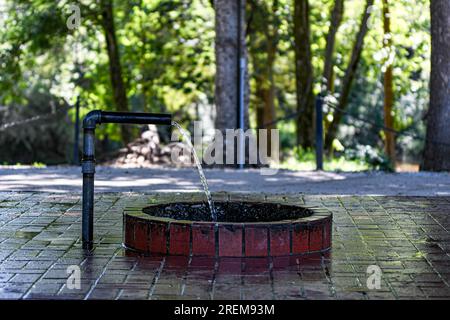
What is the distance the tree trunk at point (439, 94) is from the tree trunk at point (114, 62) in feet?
35.4

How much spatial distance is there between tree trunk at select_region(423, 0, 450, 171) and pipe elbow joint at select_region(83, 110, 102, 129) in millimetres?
9610

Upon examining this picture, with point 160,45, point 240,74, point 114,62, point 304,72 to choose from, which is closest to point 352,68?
point 304,72

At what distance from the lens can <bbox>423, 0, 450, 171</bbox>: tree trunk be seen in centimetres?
1545

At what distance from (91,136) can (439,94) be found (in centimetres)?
994

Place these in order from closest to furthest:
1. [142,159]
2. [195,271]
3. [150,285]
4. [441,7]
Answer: [150,285] < [195,271] < [441,7] < [142,159]

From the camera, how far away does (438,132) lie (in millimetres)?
15688

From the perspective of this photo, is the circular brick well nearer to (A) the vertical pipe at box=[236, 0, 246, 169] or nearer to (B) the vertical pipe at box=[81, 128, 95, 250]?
(B) the vertical pipe at box=[81, 128, 95, 250]

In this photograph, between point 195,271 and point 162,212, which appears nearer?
point 195,271

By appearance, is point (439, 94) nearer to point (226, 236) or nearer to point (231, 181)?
point (231, 181)

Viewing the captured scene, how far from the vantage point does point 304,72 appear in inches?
864

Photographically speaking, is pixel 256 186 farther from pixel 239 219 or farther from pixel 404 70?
pixel 404 70

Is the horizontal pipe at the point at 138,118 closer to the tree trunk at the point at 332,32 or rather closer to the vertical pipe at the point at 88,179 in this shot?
the vertical pipe at the point at 88,179
